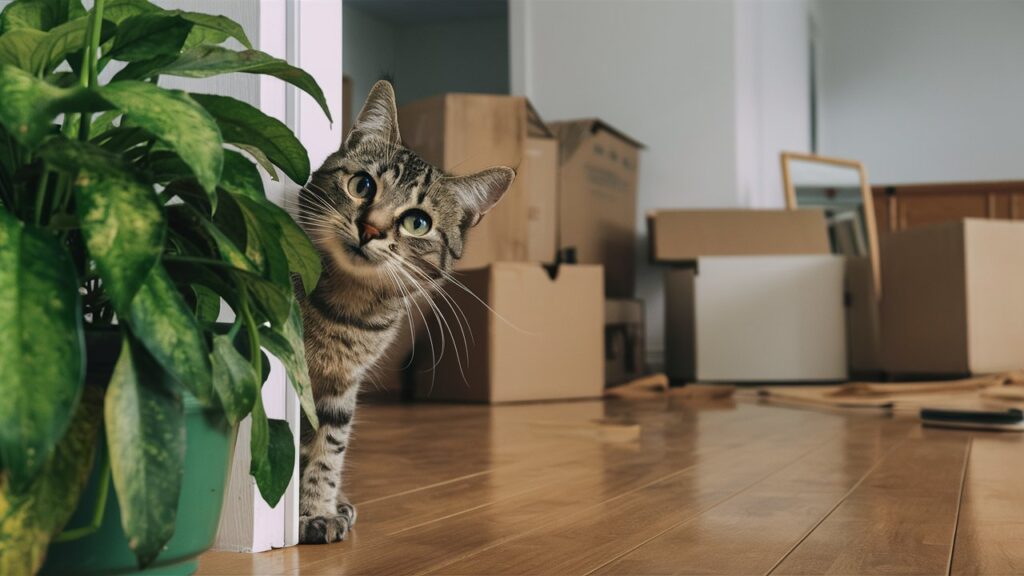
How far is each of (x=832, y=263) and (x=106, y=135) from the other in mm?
3520

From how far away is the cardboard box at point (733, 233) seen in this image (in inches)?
156

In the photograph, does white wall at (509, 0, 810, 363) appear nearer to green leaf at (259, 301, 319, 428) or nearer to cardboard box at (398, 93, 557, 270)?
cardboard box at (398, 93, 557, 270)

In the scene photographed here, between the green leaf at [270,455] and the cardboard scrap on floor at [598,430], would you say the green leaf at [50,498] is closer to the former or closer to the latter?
the green leaf at [270,455]

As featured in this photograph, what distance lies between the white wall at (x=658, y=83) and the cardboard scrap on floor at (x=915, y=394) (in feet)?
4.40

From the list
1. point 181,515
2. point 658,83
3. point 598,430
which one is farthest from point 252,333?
point 658,83

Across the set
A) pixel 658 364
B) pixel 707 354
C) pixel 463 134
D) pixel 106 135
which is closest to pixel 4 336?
pixel 106 135

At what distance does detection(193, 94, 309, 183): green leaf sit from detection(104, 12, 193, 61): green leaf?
43 millimetres

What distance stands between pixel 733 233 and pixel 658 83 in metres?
0.91

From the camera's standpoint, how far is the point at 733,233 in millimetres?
3982

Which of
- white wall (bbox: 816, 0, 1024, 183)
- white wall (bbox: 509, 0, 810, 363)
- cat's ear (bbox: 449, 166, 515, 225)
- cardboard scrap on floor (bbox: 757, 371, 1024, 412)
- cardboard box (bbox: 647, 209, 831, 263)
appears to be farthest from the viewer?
white wall (bbox: 816, 0, 1024, 183)

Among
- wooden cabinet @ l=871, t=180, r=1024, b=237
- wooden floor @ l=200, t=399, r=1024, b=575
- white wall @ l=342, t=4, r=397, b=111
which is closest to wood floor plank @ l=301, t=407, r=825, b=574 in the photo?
wooden floor @ l=200, t=399, r=1024, b=575

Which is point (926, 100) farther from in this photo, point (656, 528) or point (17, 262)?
point (17, 262)

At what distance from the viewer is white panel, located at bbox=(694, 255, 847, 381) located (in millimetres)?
3830

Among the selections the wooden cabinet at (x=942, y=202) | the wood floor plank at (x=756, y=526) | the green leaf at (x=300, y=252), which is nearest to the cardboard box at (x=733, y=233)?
the wooden cabinet at (x=942, y=202)
